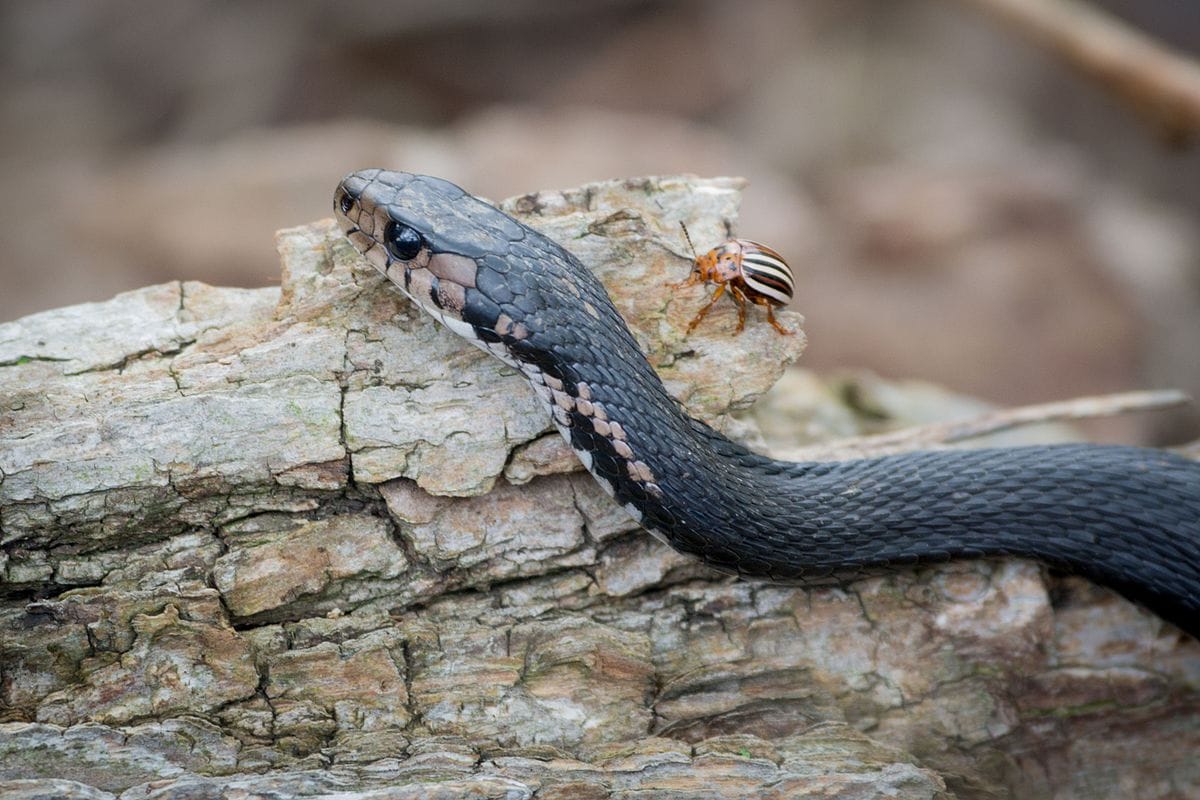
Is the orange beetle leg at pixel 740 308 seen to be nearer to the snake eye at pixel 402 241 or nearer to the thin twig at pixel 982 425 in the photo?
the thin twig at pixel 982 425

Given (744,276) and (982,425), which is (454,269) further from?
(982,425)

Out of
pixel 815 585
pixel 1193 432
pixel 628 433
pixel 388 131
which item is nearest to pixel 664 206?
pixel 628 433

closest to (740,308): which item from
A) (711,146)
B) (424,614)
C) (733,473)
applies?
(733,473)

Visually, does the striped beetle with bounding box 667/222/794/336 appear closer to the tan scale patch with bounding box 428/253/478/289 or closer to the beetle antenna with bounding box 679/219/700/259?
the beetle antenna with bounding box 679/219/700/259

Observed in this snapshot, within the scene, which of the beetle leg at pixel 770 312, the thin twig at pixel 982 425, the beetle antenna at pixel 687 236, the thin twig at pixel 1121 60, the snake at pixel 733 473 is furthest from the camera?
the thin twig at pixel 1121 60

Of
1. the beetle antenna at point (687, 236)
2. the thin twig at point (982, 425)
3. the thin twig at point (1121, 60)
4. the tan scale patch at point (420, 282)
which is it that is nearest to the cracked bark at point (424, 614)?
the tan scale patch at point (420, 282)

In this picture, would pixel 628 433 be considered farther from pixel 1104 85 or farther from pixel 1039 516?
pixel 1104 85
